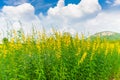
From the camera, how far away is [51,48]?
880 cm

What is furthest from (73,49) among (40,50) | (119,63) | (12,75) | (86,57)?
(119,63)

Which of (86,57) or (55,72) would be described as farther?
(86,57)

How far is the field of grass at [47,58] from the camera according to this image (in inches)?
328

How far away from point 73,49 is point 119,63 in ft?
16.6

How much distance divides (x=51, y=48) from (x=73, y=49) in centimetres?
78

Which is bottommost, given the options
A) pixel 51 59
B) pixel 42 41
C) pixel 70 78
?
pixel 70 78

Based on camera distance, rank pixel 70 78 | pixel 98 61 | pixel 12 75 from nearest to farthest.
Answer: pixel 12 75 → pixel 70 78 → pixel 98 61

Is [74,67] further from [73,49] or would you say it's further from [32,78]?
[32,78]

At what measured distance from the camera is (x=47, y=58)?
28.1 feet

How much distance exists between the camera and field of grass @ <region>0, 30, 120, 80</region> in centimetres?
832

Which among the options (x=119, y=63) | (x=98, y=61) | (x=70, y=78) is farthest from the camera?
(x=119, y=63)

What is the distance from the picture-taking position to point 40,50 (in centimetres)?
862

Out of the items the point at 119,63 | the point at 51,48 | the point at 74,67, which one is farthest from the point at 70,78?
the point at 119,63

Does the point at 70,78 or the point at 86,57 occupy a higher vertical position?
the point at 86,57
